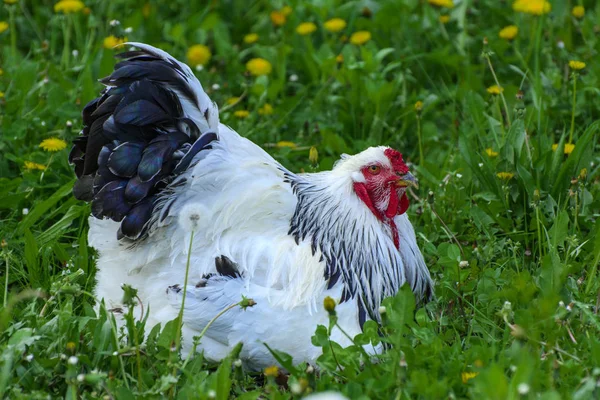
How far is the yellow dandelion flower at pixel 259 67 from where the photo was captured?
676 cm

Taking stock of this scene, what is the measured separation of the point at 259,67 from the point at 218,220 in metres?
2.79

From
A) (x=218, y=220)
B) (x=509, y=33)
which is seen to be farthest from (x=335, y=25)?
(x=218, y=220)

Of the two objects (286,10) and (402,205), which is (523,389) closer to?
(402,205)

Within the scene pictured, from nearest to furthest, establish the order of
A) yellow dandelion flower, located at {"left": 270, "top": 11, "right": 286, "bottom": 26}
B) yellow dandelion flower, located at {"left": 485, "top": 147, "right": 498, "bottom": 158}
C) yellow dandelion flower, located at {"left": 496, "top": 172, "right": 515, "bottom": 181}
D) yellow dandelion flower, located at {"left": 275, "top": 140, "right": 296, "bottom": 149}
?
yellow dandelion flower, located at {"left": 496, "top": 172, "right": 515, "bottom": 181} < yellow dandelion flower, located at {"left": 485, "top": 147, "right": 498, "bottom": 158} < yellow dandelion flower, located at {"left": 275, "top": 140, "right": 296, "bottom": 149} < yellow dandelion flower, located at {"left": 270, "top": 11, "right": 286, "bottom": 26}

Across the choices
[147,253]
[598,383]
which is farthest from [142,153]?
[598,383]

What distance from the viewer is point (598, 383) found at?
336 centimetres

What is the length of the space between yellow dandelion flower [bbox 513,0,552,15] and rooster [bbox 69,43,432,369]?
9.88 feet

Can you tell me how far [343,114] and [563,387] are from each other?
3158 mm

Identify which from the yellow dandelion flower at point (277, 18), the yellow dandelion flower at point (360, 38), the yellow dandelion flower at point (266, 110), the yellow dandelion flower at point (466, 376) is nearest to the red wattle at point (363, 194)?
the yellow dandelion flower at point (466, 376)

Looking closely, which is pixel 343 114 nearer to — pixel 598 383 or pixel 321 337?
pixel 321 337

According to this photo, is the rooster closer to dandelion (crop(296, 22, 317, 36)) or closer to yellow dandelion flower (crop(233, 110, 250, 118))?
yellow dandelion flower (crop(233, 110, 250, 118))

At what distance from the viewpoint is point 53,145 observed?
528 centimetres

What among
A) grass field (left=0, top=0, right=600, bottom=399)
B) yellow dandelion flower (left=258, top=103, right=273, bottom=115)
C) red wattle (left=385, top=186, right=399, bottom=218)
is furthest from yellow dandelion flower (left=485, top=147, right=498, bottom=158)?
yellow dandelion flower (left=258, top=103, right=273, bottom=115)

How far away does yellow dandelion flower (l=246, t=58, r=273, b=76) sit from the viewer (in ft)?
22.2
